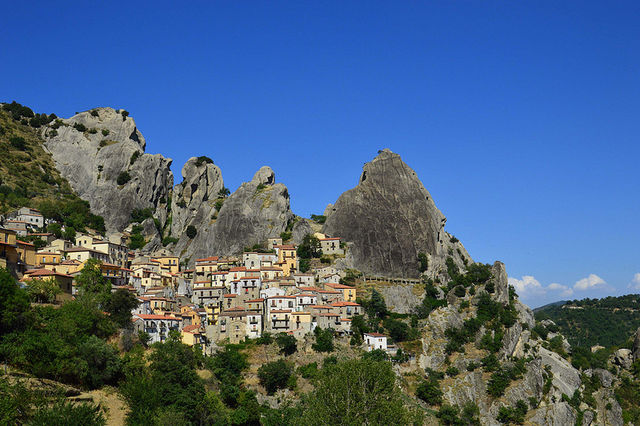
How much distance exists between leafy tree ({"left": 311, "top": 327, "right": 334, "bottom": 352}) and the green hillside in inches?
2177

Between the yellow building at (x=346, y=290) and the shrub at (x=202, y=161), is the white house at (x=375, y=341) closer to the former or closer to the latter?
the yellow building at (x=346, y=290)

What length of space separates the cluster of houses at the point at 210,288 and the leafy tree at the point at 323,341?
1.67 metres

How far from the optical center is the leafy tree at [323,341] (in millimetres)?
79438

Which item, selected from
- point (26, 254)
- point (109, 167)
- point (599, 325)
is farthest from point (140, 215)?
point (599, 325)

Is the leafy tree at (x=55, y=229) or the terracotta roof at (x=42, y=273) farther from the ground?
the leafy tree at (x=55, y=229)

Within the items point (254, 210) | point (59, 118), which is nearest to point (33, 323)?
point (254, 210)

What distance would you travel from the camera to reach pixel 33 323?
182 feet

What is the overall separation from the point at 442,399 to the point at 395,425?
29.9m

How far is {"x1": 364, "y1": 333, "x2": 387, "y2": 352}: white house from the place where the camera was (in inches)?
3287

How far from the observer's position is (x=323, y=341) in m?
79.9

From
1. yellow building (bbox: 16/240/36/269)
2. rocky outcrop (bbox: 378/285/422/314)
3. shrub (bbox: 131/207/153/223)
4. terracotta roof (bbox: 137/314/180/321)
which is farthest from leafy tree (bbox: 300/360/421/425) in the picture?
shrub (bbox: 131/207/153/223)

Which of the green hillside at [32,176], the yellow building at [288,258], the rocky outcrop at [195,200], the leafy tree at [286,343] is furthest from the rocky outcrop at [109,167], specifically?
the leafy tree at [286,343]

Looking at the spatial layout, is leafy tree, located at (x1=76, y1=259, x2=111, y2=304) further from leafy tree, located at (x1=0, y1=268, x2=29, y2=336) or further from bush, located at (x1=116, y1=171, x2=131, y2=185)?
bush, located at (x1=116, y1=171, x2=131, y2=185)

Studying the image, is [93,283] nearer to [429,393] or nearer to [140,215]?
A: [429,393]
